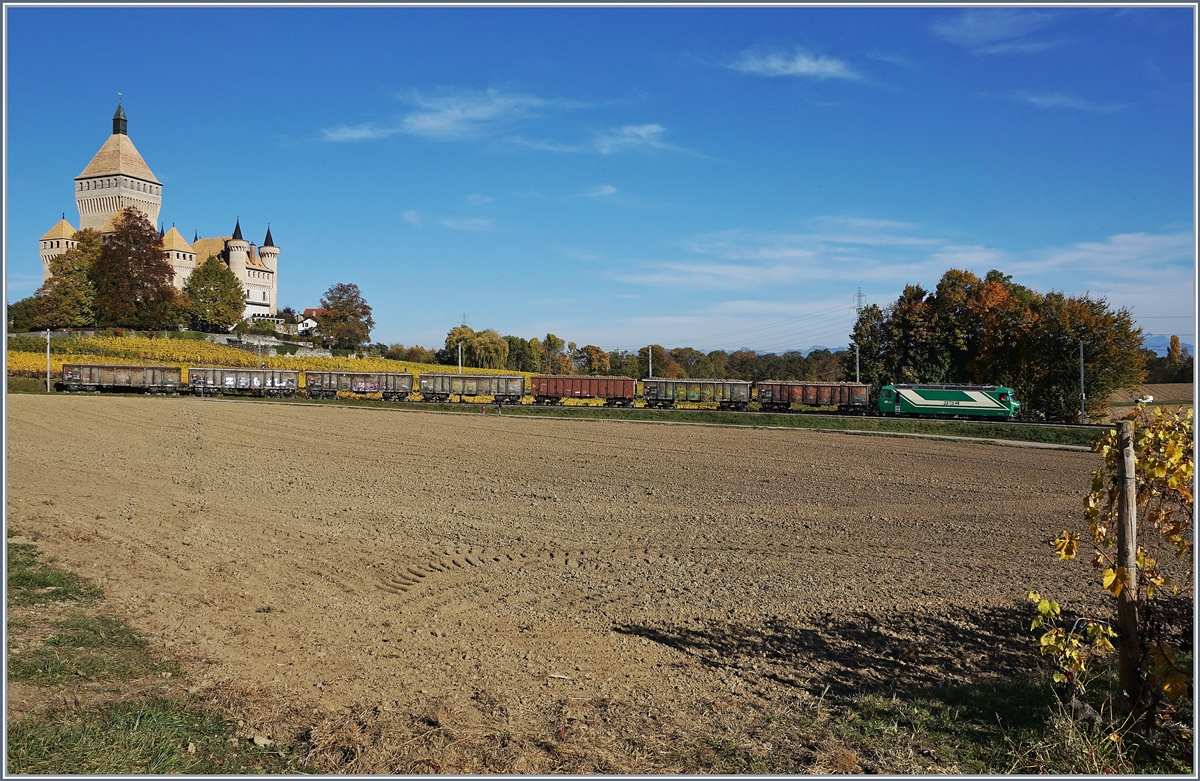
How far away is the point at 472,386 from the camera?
228ft

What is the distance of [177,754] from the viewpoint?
5.84m

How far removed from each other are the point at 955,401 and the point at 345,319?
8791 cm

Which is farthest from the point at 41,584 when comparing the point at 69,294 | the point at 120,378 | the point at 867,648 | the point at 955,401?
the point at 69,294

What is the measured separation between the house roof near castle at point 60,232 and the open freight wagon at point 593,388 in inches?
3929

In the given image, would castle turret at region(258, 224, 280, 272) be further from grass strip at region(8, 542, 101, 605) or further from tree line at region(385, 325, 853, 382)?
grass strip at region(8, 542, 101, 605)

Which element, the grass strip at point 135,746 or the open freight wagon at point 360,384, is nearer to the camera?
the grass strip at point 135,746

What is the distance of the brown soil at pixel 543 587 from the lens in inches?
275

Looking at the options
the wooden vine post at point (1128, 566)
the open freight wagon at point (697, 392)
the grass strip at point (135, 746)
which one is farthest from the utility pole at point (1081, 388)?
the grass strip at point (135, 746)

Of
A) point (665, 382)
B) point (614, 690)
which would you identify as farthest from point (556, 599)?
point (665, 382)

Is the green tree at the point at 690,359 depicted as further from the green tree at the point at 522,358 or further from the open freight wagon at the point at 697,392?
the open freight wagon at the point at 697,392

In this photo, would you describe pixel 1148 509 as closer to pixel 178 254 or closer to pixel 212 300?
pixel 212 300

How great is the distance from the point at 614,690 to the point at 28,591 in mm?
7930

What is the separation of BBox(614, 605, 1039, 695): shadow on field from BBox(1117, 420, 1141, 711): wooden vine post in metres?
1.96

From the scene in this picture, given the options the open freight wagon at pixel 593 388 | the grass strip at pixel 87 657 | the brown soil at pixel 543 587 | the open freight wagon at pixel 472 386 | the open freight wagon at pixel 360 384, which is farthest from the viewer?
the open freight wagon at pixel 360 384
